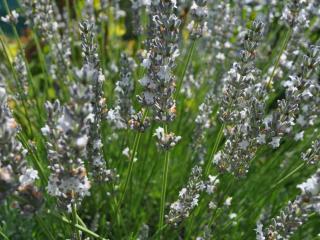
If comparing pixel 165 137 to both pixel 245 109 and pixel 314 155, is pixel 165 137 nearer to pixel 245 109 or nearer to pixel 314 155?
pixel 245 109

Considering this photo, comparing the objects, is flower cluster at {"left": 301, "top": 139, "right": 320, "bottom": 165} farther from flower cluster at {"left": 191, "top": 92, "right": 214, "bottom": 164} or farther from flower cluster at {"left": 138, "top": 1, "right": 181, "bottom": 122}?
flower cluster at {"left": 191, "top": 92, "right": 214, "bottom": 164}

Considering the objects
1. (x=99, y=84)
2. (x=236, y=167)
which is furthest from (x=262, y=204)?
(x=99, y=84)

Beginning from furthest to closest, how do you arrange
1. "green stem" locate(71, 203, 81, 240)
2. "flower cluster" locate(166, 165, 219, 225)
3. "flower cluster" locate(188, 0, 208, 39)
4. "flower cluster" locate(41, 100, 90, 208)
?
"flower cluster" locate(188, 0, 208, 39) < "flower cluster" locate(166, 165, 219, 225) < "green stem" locate(71, 203, 81, 240) < "flower cluster" locate(41, 100, 90, 208)

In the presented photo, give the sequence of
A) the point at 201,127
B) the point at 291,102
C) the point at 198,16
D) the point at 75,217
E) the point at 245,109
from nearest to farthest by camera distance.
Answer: the point at 75,217 < the point at 291,102 < the point at 245,109 < the point at 198,16 < the point at 201,127

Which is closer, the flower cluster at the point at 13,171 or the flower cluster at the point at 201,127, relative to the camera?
the flower cluster at the point at 13,171

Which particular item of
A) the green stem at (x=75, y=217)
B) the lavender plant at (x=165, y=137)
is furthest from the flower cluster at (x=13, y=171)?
the green stem at (x=75, y=217)

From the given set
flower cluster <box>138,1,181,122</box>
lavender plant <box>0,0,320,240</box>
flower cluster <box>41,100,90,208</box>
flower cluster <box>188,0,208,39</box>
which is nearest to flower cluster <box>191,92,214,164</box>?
lavender plant <box>0,0,320,240</box>

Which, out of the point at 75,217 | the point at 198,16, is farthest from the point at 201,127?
the point at 75,217

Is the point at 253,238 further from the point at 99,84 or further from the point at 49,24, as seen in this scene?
the point at 49,24

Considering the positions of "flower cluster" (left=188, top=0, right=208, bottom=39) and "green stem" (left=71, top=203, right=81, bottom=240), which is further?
"flower cluster" (left=188, top=0, right=208, bottom=39)

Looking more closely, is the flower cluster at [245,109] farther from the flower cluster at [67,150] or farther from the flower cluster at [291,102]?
the flower cluster at [67,150]

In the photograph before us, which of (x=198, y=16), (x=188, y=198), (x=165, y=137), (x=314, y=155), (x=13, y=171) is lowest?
(x=13, y=171)

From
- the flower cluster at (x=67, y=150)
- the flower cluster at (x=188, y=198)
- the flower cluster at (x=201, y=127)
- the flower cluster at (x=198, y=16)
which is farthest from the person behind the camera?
the flower cluster at (x=201, y=127)
